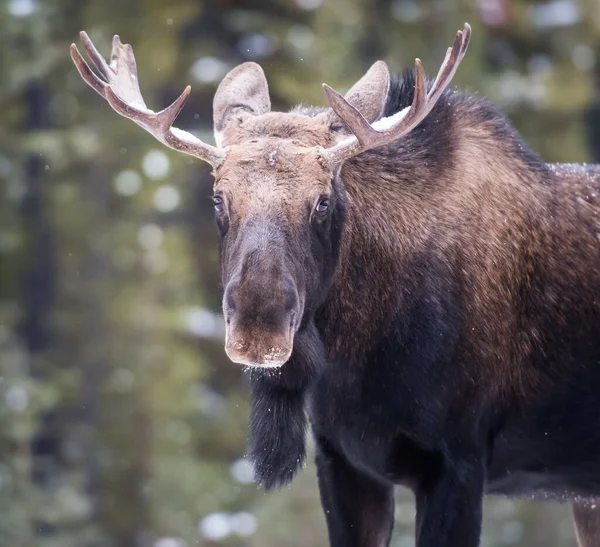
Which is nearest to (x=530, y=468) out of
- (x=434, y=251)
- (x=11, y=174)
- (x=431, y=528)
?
(x=431, y=528)

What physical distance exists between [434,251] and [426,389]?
0.58 meters

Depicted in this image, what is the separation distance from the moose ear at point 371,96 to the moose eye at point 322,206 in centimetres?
45

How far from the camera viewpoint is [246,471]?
16.0 metres

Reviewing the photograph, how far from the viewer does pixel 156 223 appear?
16.9 metres

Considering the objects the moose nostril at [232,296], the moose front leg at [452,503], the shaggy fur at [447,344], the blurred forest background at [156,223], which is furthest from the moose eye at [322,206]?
the blurred forest background at [156,223]

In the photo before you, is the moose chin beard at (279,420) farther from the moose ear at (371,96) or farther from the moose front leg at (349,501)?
the moose ear at (371,96)

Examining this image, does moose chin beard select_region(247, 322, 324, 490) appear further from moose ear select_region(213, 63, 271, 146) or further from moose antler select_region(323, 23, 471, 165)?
moose ear select_region(213, 63, 271, 146)

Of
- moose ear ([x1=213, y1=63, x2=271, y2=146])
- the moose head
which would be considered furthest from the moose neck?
moose ear ([x1=213, y1=63, x2=271, y2=146])

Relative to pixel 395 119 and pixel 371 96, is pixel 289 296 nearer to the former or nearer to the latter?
pixel 395 119

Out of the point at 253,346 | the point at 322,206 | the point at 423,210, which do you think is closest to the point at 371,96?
the point at 423,210

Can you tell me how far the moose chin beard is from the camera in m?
5.61

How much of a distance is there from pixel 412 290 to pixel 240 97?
1158mm

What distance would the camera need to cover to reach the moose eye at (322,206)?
17.6 ft

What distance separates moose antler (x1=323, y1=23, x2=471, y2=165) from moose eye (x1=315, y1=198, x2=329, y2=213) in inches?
6.5
